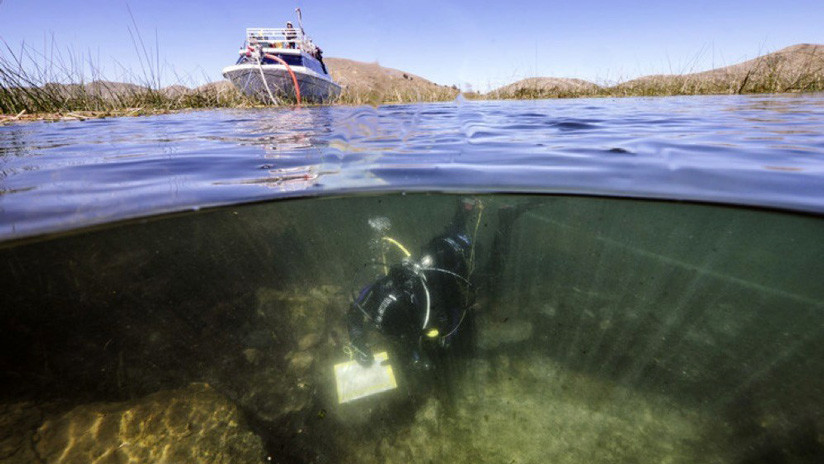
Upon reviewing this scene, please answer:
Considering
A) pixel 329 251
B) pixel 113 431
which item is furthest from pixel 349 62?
pixel 113 431

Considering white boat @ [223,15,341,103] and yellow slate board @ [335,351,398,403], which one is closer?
yellow slate board @ [335,351,398,403]

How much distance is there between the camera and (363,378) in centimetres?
392

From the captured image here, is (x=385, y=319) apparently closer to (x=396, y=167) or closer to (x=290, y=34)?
(x=396, y=167)

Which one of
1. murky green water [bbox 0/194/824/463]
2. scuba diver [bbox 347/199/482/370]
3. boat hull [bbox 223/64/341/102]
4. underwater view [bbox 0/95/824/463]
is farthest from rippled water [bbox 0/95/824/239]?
boat hull [bbox 223/64/341/102]

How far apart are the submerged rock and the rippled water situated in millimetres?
2251

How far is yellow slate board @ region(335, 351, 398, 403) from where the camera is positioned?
3836 millimetres

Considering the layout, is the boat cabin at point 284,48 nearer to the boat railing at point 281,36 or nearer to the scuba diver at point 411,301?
the boat railing at point 281,36

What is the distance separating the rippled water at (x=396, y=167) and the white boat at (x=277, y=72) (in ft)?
37.8

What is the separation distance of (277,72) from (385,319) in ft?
57.1

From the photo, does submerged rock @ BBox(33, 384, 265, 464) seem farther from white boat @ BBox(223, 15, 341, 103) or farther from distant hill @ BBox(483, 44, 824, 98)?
distant hill @ BBox(483, 44, 824, 98)

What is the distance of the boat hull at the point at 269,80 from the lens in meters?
16.6

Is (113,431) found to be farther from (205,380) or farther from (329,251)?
(329,251)

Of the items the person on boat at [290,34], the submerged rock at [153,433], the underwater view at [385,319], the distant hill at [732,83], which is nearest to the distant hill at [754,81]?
the distant hill at [732,83]

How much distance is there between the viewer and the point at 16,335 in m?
6.29
